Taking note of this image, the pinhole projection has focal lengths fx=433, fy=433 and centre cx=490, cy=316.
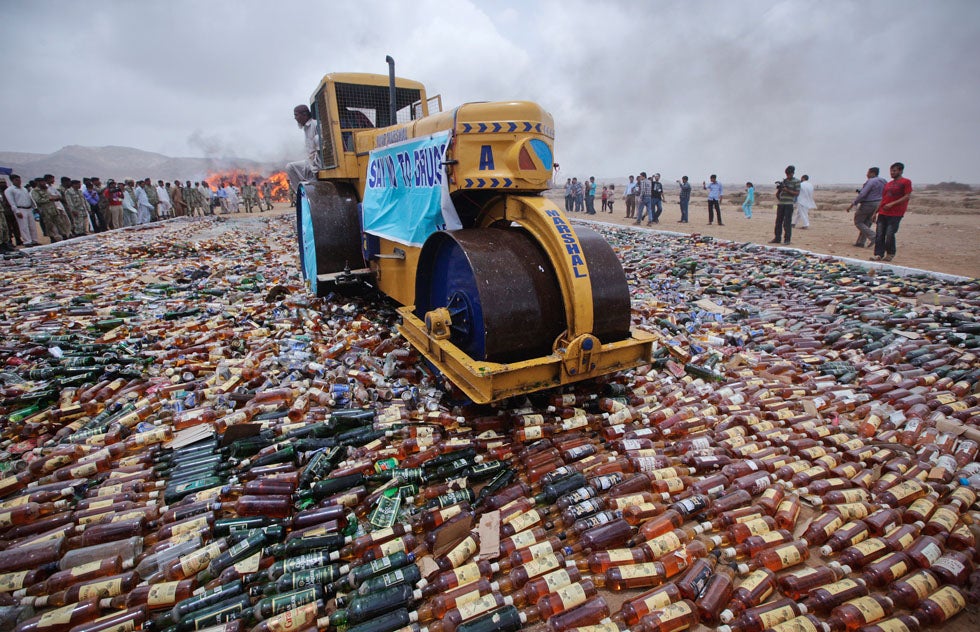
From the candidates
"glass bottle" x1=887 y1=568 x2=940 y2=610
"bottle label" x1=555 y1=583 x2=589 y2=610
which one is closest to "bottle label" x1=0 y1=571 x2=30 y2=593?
"bottle label" x1=555 y1=583 x2=589 y2=610

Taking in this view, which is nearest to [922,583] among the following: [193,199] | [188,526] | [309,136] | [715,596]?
[715,596]

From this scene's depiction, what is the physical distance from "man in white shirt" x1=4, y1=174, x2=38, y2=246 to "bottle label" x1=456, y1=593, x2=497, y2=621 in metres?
17.9

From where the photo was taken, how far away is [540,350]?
365cm

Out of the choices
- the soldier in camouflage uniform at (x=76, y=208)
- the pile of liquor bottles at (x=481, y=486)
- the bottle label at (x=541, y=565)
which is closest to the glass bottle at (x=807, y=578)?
the pile of liquor bottles at (x=481, y=486)

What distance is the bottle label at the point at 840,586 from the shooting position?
2222mm

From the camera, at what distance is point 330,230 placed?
Answer: 21.0 ft

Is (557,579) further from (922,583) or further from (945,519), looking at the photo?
(945,519)

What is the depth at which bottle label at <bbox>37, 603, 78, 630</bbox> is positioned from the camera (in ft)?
7.09

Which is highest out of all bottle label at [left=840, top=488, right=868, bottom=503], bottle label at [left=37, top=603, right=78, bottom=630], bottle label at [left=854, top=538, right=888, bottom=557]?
bottle label at [left=840, top=488, right=868, bottom=503]

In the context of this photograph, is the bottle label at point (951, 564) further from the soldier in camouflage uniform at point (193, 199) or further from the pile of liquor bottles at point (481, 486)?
the soldier in camouflage uniform at point (193, 199)

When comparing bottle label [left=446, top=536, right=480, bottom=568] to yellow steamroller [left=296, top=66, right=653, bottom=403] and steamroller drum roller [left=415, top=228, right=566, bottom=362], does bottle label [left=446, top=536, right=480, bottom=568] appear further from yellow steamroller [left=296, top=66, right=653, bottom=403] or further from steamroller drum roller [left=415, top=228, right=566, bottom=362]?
steamroller drum roller [left=415, top=228, right=566, bottom=362]

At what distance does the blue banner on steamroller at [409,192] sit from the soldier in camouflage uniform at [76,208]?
53.9ft

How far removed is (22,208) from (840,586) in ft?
64.5

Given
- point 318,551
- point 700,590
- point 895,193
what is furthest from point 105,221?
point 895,193
